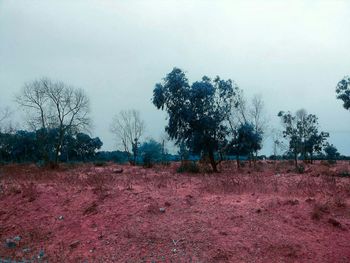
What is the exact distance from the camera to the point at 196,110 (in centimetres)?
2397

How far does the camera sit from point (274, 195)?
10.6 m

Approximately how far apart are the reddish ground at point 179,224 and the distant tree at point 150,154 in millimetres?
18408

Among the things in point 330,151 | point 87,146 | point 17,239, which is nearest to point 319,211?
point 17,239

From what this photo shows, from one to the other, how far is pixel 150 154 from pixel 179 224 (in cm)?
2600

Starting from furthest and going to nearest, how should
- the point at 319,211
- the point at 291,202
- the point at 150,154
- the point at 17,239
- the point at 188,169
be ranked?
1. the point at 150,154
2. the point at 188,169
3. the point at 291,202
4. the point at 319,211
5. the point at 17,239

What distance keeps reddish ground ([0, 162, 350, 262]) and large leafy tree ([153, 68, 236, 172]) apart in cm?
1209

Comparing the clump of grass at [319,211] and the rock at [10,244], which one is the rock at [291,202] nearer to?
the clump of grass at [319,211]

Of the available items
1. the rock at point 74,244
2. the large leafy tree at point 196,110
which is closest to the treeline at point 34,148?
the large leafy tree at point 196,110

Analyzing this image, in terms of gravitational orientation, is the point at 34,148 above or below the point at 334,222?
above

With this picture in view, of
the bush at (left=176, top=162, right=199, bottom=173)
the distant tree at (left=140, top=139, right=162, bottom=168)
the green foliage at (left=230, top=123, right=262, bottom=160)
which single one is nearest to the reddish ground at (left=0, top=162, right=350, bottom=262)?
the bush at (left=176, top=162, right=199, bottom=173)

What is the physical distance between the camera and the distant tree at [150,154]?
107 ft

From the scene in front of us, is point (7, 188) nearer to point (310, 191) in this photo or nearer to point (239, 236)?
point (239, 236)

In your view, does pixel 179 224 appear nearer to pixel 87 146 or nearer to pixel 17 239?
pixel 17 239

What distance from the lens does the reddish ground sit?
7.44 m
